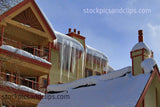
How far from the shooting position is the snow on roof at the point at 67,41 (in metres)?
26.2

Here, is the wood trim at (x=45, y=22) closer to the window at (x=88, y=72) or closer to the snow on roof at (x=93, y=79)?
the snow on roof at (x=93, y=79)

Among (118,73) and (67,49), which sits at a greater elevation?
(67,49)

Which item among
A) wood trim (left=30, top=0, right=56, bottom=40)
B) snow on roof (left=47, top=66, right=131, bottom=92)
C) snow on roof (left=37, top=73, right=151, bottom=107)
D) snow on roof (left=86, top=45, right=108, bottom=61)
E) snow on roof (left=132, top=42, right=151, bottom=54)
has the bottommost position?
snow on roof (left=37, top=73, right=151, bottom=107)

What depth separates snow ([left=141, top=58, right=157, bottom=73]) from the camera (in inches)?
592

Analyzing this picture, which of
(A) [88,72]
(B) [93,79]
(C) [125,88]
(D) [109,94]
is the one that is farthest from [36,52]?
(C) [125,88]

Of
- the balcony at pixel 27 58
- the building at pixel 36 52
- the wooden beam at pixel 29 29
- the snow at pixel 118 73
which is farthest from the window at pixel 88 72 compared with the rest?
the snow at pixel 118 73

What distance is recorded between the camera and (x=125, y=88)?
15273 millimetres

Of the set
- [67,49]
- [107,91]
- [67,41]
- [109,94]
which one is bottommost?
[109,94]

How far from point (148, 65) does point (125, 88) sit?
153 cm

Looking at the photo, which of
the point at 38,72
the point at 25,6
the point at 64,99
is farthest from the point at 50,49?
the point at 64,99

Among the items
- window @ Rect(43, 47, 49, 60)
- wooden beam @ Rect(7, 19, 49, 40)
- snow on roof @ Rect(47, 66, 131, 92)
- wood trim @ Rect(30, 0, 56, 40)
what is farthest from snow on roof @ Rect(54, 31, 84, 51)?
snow on roof @ Rect(47, 66, 131, 92)

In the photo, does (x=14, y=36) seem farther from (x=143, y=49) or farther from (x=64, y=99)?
(x=143, y=49)

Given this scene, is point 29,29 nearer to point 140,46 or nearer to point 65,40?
point 65,40

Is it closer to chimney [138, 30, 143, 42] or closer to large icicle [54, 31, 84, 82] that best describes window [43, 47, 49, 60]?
large icicle [54, 31, 84, 82]
